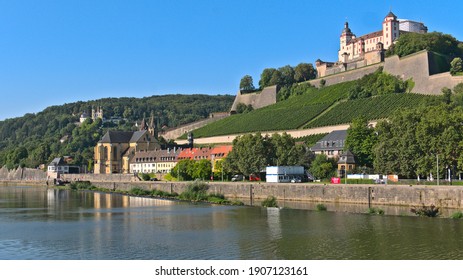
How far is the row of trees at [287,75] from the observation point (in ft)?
442

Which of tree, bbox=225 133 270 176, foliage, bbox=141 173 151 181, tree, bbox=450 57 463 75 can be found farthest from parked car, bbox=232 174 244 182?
tree, bbox=450 57 463 75

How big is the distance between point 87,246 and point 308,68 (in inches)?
4216

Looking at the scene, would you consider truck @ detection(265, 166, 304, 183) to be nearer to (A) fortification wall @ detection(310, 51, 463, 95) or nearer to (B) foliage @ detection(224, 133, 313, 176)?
(B) foliage @ detection(224, 133, 313, 176)

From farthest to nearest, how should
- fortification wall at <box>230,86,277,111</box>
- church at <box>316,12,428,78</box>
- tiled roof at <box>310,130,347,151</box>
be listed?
fortification wall at <box>230,86,277,111</box> → church at <box>316,12,428,78</box> → tiled roof at <box>310,130,347,151</box>

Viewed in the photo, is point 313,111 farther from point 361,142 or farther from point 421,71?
point 361,142

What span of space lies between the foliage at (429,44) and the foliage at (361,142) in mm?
36748

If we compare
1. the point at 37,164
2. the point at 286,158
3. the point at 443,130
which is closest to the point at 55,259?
the point at 443,130

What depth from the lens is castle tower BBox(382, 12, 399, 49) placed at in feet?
413

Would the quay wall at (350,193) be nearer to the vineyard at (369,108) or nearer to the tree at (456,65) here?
the vineyard at (369,108)

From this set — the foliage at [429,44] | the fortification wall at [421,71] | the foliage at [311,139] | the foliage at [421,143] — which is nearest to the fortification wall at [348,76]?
the fortification wall at [421,71]

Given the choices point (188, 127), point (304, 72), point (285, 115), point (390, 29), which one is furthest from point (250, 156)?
point (390, 29)

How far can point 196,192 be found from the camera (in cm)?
6500

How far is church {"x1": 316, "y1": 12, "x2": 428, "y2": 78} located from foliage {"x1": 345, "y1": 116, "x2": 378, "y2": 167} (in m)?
45.2

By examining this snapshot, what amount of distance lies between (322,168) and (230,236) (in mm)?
35253
